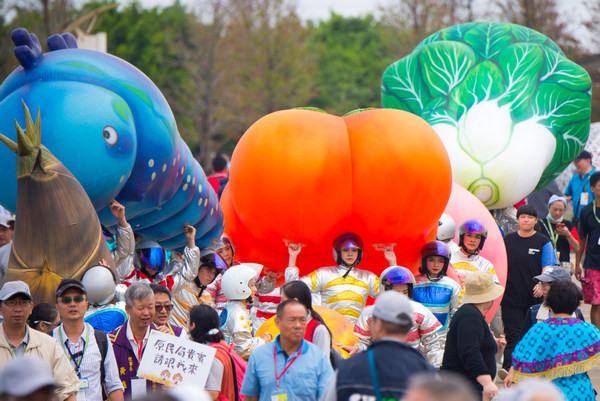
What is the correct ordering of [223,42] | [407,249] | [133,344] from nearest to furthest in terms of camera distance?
[133,344]
[407,249]
[223,42]

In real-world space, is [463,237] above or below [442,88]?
below

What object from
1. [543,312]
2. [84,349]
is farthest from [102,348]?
[543,312]

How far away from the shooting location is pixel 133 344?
17.3 ft

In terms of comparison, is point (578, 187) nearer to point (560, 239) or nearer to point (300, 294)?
point (560, 239)

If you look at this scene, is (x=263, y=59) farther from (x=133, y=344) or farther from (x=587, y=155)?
(x=133, y=344)

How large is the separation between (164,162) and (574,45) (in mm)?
23188

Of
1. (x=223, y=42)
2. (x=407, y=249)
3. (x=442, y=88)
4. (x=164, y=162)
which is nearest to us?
(x=164, y=162)

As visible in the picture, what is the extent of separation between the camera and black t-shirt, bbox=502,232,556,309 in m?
8.61

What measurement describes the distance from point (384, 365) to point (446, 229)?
5.03 metres

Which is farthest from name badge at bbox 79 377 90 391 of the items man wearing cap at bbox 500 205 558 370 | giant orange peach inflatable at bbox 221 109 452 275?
man wearing cap at bbox 500 205 558 370

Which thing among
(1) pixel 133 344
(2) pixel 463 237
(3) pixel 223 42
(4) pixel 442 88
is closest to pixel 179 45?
(3) pixel 223 42

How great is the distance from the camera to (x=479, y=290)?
5.58 metres

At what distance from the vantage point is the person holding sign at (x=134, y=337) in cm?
523

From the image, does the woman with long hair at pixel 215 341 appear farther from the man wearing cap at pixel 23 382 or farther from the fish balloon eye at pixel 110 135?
the man wearing cap at pixel 23 382
